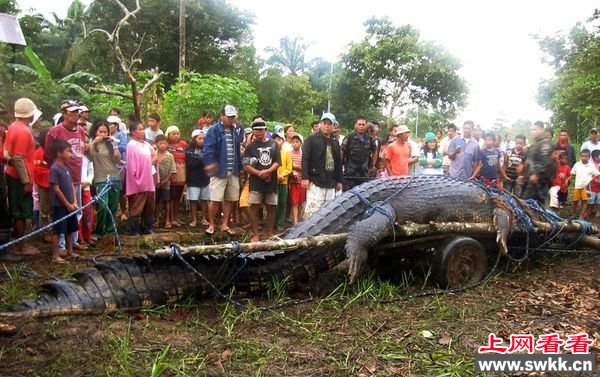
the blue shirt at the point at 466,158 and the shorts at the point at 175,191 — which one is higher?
the blue shirt at the point at 466,158

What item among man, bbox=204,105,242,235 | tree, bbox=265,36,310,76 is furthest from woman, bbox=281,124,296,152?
tree, bbox=265,36,310,76

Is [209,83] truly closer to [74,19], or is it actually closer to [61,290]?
[61,290]

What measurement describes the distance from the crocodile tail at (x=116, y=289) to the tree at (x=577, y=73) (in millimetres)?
10869

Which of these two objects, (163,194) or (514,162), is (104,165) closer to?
(163,194)

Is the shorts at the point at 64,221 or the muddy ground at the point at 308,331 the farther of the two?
the shorts at the point at 64,221

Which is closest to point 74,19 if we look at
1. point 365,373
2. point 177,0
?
point 177,0

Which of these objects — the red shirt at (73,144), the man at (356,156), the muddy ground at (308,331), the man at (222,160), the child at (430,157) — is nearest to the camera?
the muddy ground at (308,331)

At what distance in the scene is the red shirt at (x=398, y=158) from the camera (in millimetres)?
6887

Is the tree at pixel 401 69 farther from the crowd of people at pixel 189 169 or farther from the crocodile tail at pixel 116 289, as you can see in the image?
the crocodile tail at pixel 116 289

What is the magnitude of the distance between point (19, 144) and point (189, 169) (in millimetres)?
2234

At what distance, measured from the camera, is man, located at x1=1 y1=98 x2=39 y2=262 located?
4641 millimetres

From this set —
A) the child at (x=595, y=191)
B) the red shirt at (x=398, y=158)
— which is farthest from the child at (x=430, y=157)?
the child at (x=595, y=191)

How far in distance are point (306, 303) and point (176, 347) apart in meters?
1.10

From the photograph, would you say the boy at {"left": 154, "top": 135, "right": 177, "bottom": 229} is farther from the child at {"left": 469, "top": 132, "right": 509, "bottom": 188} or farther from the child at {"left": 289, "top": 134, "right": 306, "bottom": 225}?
the child at {"left": 469, "top": 132, "right": 509, "bottom": 188}
